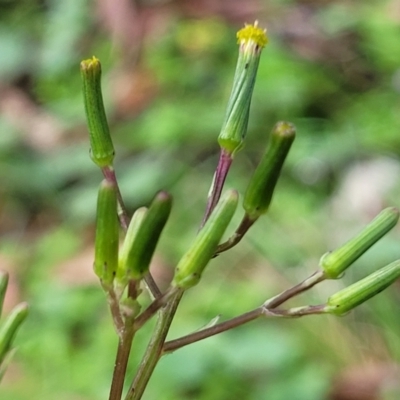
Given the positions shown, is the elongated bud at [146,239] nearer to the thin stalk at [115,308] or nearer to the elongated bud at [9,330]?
the thin stalk at [115,308]

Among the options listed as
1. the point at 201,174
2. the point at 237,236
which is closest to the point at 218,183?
the point at 237,236

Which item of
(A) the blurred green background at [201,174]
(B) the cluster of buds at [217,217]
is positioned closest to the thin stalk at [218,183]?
(B) the cluster of buds at [217,217]

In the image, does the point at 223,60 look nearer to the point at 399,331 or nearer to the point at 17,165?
the point at 17,165

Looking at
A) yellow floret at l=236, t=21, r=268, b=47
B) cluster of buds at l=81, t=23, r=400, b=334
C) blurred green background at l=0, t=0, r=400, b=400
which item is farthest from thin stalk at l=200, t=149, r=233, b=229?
blurred green background at l=0, t=0, r=400, b=400

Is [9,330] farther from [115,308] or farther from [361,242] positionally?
[361,242]

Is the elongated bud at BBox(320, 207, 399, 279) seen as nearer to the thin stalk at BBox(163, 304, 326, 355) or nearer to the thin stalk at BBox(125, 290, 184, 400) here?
the thin stalk at BBox(163, 304, 326, 355)

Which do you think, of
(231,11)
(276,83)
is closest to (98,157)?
(276,83)
